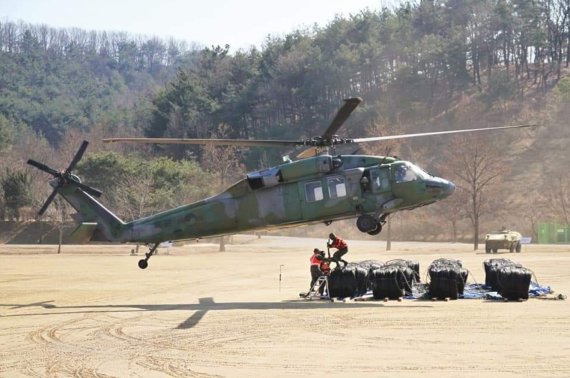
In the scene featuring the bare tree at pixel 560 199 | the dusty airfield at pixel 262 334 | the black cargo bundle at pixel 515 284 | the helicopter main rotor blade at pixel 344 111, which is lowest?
the dusty airfield at pixel 262 334

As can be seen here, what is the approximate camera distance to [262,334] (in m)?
17.0

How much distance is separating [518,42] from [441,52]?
12598 millimetres

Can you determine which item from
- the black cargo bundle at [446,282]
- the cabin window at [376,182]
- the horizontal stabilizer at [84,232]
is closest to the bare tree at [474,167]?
the black cargo bundle at [446,282]

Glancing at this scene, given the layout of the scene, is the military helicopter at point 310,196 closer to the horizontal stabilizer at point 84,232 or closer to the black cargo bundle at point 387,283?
the horizontal stabilizer at point 84,232

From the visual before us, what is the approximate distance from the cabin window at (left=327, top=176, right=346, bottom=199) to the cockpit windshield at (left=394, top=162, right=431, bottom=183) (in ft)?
4.81

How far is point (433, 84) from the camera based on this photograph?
114m

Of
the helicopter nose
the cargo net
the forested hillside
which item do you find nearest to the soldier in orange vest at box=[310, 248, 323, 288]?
the cargo net

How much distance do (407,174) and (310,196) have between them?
2.72m

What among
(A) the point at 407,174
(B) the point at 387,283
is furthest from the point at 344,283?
(A) the point at 407,174

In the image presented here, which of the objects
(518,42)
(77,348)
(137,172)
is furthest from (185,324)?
(518,42)

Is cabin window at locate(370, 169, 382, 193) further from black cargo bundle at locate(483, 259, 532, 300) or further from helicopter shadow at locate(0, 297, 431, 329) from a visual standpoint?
black cargo bundle at locate(483, 259, 532, 300)

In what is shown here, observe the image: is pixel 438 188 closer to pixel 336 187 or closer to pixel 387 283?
pixel 336 187

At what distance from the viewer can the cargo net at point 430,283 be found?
2216cm

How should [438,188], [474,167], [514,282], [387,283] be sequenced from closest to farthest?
[438,188] → [514,282] → [387,283] → [474,167]
